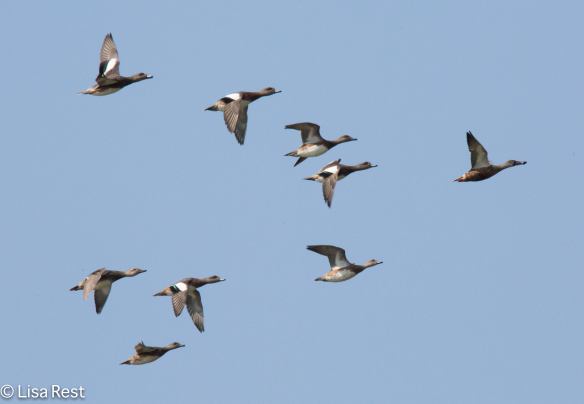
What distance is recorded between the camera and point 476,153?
26.2 m

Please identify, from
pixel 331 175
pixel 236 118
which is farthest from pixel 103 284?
pixel 331 175

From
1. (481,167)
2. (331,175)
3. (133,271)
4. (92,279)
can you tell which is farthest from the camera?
(133,271)

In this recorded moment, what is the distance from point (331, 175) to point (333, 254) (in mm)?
2709

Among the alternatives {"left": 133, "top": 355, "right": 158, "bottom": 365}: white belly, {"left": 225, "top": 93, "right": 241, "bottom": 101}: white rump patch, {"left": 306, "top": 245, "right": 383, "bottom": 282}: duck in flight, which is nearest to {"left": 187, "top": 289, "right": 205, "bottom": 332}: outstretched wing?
{"left": 133, "top": 355, "right": 158, "bottom": 365}: white belly

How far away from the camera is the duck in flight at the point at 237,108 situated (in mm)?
26895

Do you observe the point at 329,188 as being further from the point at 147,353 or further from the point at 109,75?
the point at 109,75

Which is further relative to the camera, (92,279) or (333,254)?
(333,254)

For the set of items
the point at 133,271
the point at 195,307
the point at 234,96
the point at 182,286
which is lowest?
the point at 195,307

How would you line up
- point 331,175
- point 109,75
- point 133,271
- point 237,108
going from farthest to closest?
point 133,271 → point 331,175 → point 109,75 → point 237,108

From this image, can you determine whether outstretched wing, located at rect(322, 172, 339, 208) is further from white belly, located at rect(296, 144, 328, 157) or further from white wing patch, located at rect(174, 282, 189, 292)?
white wing patch, located at rect(174, 282, 189, 292)

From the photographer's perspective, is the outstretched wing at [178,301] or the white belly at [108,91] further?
the white belly at [108,91]

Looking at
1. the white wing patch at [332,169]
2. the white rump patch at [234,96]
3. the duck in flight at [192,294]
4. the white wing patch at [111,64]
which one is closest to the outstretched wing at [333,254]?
the white wing patch at [332,169]

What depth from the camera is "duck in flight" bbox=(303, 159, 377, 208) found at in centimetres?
2754

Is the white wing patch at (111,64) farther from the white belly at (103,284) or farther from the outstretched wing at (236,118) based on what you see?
the white belly at (103,284)
